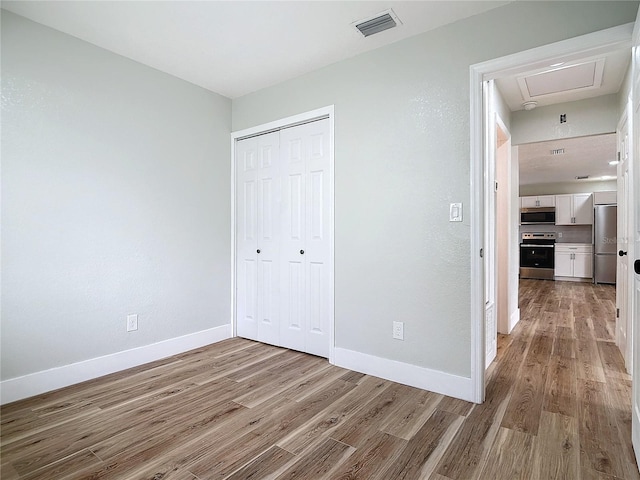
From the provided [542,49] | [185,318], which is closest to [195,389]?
[185,318]

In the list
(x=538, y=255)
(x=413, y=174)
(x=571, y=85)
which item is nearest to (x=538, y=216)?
(x=538, y=255)

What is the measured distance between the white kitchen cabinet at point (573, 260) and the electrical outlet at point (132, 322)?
921cm

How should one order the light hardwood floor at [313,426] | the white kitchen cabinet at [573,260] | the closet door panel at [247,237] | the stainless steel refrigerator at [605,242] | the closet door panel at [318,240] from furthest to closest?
the white kitchen cabinet at [573,260]
the stainless steel refrigerator at [605,242]
the closet door panel at [247,237]
the closet door panel at [318,240]
the light hardwood floor at [313,426]

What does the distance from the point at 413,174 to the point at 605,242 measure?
7685mm

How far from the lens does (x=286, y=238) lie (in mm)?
3297

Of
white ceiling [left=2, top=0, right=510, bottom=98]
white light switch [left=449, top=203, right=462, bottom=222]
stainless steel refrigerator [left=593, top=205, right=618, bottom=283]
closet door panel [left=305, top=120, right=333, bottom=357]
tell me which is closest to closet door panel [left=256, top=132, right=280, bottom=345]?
closet door panel [left=305, top=120, right=333, bottom=357]

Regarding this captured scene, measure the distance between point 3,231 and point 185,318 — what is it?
1519 millimetres

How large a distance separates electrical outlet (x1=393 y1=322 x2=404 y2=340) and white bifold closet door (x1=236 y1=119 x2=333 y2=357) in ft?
1.94

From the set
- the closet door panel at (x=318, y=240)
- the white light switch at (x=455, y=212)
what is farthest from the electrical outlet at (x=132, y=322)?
the white light switch at (x=455, y=212)

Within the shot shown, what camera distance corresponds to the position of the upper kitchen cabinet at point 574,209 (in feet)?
26.5

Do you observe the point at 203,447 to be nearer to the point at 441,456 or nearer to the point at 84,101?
the point at 441,456

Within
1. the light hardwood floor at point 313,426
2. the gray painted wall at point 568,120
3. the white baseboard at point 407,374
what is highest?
the gray painted wall at point 568,120

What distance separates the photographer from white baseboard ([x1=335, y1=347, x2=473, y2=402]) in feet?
7.46

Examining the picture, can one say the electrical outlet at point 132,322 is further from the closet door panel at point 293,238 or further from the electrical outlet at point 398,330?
the electrical outlet at point 398,330
